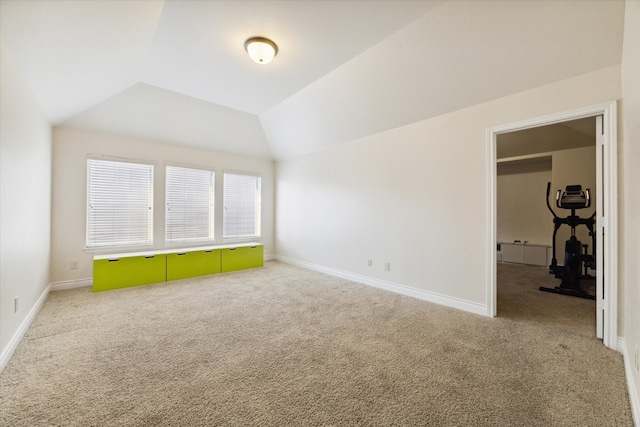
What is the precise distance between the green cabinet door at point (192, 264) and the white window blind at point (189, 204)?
0.58 meters

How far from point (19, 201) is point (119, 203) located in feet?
7.13

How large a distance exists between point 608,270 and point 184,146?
6029mm

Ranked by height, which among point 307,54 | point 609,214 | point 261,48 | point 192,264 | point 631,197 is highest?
point 307,54

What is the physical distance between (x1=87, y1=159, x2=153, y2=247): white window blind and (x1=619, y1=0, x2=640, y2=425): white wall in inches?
226

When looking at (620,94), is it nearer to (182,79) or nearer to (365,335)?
(365,335)

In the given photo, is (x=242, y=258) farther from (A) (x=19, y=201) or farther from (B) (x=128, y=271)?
(A) (x=19, y=201)

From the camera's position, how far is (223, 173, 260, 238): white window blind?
563cm

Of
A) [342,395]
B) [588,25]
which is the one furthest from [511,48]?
[342,395]

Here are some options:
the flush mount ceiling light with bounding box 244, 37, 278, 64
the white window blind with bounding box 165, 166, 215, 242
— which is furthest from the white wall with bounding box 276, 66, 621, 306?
the white window blind with bounding box 165, 166, 215, 242

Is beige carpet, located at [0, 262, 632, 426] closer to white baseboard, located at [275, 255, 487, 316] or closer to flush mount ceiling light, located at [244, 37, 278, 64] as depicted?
white baseboard, located at [275, 255, 487, 316]

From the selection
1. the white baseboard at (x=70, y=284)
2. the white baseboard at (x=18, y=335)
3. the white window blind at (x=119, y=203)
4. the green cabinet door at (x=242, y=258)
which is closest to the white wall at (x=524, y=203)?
the green cabinet door at (x=242, y=258)

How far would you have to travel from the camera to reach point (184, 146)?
4965 mm

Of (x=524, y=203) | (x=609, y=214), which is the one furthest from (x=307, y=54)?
(x=524, y=203)

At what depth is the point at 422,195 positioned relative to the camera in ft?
11.5
